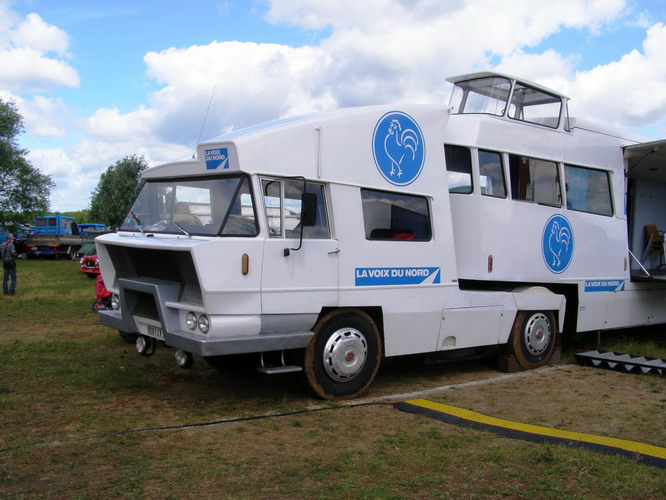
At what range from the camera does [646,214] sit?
11.6 metres

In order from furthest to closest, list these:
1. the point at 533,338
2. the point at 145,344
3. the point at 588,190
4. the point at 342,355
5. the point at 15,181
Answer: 1. the point at 15,181
2. the point at 588,190
3. the point at 533,338
4. the point at 145,344
5. the point at 342,355

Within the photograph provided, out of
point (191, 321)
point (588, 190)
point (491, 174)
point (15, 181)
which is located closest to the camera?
point (191, 321)

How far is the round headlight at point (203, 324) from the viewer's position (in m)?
6.18

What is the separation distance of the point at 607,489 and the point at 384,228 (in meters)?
3.70

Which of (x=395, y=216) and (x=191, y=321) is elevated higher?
(x=395, y=216)

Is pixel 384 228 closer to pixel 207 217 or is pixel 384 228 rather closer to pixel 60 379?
pixel 207 217

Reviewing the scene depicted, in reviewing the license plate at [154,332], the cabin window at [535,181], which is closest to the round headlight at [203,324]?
the license plate at [154,332]

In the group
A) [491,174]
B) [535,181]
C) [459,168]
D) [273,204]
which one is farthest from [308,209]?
[535,181]

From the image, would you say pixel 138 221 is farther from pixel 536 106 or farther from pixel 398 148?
pixel 536 106

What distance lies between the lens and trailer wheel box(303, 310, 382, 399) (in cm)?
684

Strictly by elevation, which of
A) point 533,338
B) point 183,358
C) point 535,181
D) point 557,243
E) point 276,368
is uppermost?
point 535,181

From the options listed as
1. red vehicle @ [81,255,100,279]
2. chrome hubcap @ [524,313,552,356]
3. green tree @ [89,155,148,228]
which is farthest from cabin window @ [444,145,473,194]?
green tree @ [89,155,148,228]

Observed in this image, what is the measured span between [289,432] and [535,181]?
525 centimetres

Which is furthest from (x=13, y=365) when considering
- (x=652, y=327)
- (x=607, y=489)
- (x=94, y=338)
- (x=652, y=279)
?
(x=652, y=327)
